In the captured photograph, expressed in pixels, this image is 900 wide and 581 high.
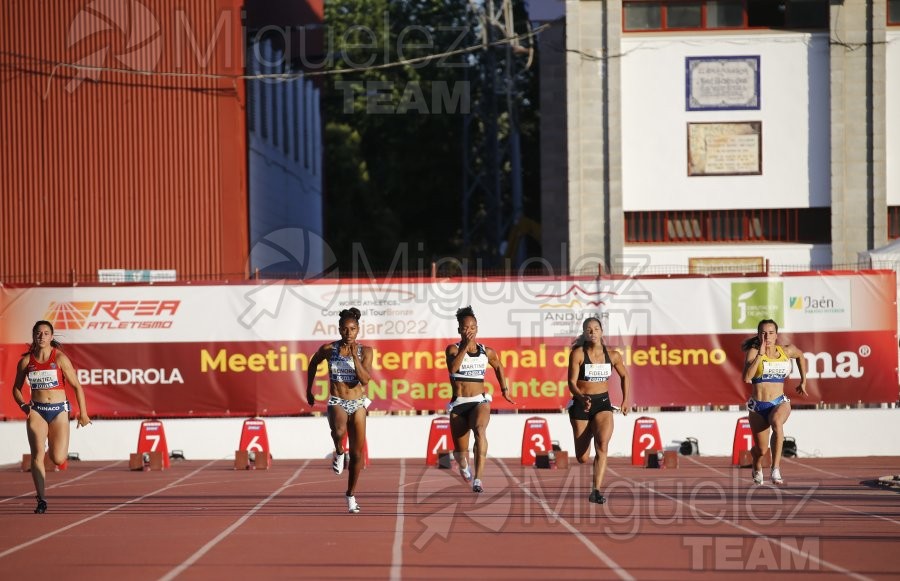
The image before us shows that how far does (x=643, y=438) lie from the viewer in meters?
24.1

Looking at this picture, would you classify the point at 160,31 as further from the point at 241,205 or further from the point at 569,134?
the point at 569,134

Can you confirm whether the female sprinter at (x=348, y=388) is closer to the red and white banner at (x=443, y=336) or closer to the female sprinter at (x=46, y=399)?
the female sprinter at (x=46, y=399)

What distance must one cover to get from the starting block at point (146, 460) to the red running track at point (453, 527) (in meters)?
1.09

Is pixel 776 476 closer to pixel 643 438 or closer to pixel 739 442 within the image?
pixel 739 442

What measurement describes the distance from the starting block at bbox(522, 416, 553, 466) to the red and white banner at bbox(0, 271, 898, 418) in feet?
3.46

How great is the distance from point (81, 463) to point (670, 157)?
15.9 meters

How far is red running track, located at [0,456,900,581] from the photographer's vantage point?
11625 mm

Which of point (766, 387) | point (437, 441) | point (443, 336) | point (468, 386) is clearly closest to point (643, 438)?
point (437, 441)

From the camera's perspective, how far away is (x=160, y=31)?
1367 inches

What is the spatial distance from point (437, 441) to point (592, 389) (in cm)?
794

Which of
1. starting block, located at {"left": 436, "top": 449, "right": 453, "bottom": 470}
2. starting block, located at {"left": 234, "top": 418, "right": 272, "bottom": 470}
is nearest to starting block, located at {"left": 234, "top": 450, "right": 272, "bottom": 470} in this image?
starting block, located at {"left": 234, "top": 418, "right": 272, "bottom": 470}

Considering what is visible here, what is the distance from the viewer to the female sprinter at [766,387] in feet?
61.5

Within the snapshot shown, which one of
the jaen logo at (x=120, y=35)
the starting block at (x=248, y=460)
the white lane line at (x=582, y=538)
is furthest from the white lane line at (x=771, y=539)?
the jaen logo at (x=120, y=35)

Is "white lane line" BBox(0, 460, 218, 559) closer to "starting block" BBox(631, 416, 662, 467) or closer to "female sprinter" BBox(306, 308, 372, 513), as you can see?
"female sprinter" BBox(306, 308, 372, 513)
